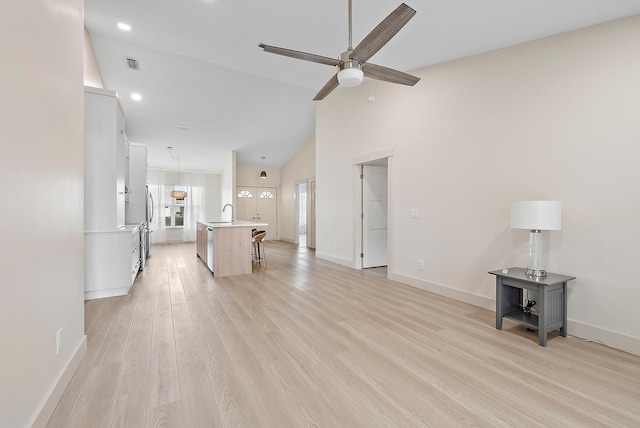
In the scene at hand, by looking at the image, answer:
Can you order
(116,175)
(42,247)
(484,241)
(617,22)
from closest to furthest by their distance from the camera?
(42,247) → (617,22) → (484,241) → (116,175)

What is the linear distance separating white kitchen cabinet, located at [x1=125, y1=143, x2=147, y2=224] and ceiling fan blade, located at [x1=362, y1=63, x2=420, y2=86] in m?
5.40

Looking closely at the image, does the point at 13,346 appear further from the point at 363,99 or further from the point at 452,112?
the point at 363,99

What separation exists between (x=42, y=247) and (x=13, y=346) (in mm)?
541

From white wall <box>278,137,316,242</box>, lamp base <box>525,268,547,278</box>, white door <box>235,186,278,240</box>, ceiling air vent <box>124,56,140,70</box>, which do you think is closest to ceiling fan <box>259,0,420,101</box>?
lamp base <box>525,268,547,278</box>

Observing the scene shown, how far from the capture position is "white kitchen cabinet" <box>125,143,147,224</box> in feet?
19.1

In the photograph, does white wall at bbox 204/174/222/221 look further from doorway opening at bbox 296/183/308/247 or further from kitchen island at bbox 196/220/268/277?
kitchen island at bbox 196/220/268/277

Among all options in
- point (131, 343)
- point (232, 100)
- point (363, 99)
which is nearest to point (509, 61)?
point (363, 99)

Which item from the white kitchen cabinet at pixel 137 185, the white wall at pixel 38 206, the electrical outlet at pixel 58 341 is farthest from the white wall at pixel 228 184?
the electrical outlet at pixel 58 341

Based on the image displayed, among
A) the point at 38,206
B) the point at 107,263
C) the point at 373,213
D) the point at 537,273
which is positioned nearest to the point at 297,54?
the point at 38,206

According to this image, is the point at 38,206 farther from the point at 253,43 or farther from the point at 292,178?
the point at 292,178

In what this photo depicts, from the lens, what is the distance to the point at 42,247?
5.14ft

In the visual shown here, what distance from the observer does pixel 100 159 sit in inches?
144

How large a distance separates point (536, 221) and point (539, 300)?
72cm

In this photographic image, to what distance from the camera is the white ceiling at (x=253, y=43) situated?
2.72 meters
